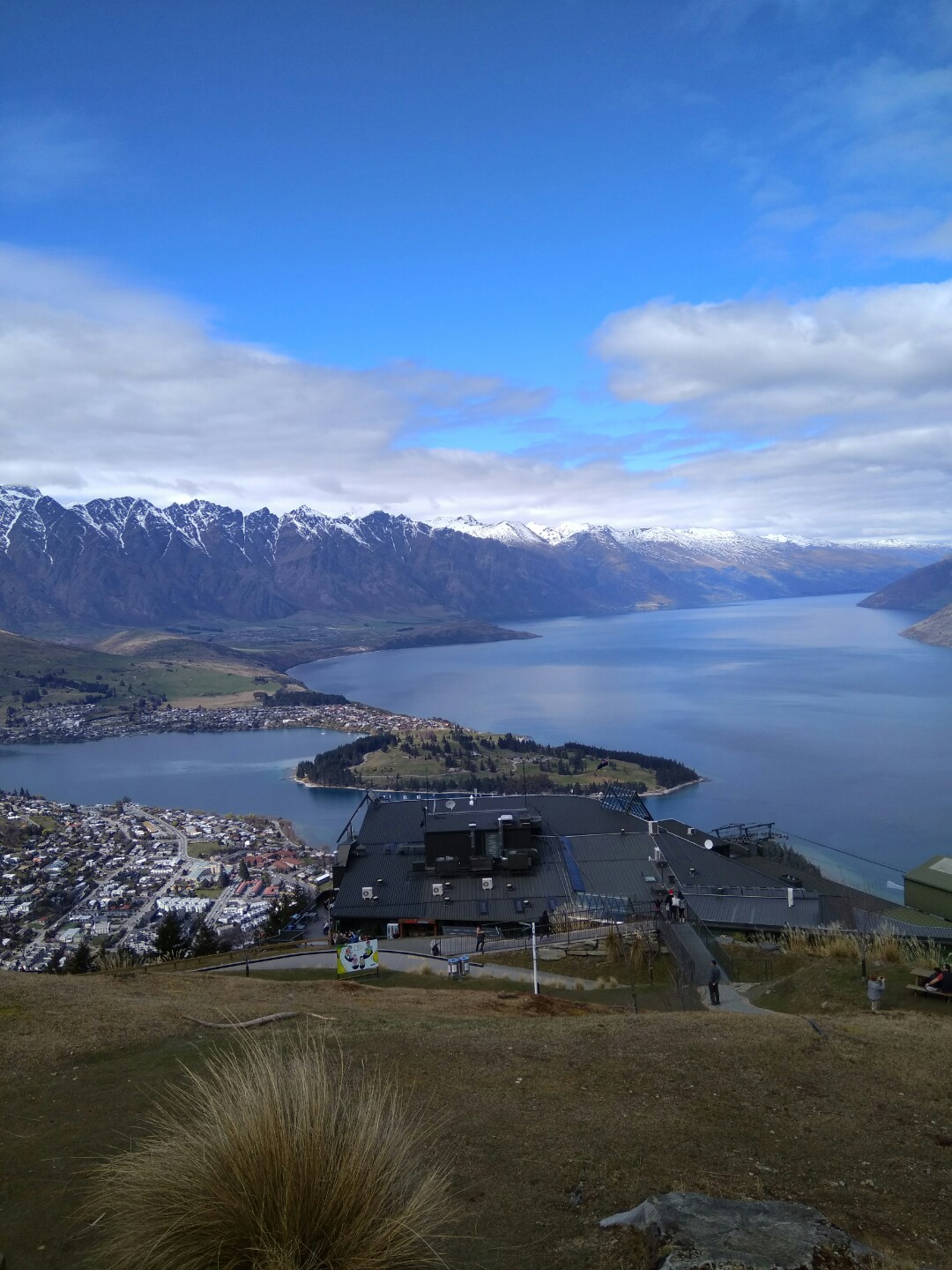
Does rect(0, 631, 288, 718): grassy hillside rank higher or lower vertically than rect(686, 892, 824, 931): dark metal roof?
lower

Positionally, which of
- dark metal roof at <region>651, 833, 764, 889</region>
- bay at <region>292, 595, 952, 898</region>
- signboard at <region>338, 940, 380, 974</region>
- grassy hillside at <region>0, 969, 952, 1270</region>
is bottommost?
bay at <region>292, 595, 952, 898</region>

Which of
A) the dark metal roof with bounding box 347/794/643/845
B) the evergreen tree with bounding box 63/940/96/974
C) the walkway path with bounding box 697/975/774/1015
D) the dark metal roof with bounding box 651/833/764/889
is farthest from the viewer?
the dark metal roof with bounding box 347/794/643/845

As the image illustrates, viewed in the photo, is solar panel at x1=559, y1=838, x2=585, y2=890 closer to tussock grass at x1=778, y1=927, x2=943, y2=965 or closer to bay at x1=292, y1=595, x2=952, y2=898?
tussock grass at x1=778, y1=927, x2=943, y2=965

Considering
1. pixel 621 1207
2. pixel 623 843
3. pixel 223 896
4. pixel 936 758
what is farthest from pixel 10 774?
pixel 621 1207

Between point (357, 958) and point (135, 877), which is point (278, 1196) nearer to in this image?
point (357, 958)

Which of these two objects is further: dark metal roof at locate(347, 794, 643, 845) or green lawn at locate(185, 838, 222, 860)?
green lawn at locate(185, 838, 222, 860)

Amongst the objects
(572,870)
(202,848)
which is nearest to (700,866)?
(572,870)

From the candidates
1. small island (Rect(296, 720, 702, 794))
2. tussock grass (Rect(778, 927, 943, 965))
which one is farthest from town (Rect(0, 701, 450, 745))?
tussock grass (Rect(778, 927, 943, 965))

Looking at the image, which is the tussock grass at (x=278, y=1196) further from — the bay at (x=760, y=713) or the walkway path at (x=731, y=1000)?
the bay at (x=760, y=713)
